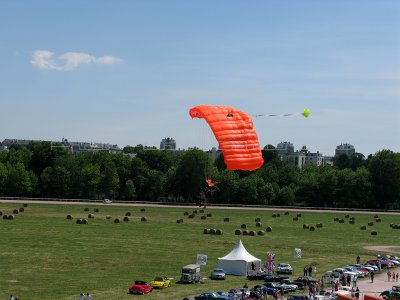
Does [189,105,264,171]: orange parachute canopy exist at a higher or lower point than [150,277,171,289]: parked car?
higher


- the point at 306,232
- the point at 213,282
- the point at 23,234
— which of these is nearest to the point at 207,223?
the point at 306,232

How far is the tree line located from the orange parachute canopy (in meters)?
89.9

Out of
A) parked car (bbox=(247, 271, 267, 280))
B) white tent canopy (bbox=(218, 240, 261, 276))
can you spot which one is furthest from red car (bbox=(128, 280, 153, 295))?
white tent canopy (bbox=(218, 240, 261, 276))

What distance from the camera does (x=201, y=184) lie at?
130375mm

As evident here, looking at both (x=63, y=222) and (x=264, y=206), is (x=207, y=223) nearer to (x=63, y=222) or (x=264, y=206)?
(x=63, y=222)

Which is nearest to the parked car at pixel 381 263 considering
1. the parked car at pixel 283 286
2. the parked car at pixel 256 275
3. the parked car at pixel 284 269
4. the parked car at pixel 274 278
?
the parked car at pixel 284 269

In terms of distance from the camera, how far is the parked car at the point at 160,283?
124 ft

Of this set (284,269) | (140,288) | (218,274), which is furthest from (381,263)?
(140,288)

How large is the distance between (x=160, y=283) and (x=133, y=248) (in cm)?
1510

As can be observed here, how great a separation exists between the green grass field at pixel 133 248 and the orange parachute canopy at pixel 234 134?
809cm

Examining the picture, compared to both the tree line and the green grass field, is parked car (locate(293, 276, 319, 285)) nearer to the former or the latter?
the green grass field

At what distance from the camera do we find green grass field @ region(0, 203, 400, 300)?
3806 centimetres

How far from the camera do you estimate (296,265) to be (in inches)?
1873

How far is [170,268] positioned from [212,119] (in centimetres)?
1555
